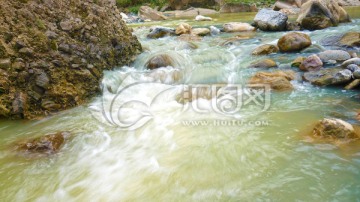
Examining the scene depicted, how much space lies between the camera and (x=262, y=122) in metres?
4.28

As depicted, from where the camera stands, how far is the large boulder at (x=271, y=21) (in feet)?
36.1

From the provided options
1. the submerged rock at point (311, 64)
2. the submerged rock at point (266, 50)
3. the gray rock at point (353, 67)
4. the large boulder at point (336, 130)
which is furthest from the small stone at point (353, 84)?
the submerged rock at point (266, 50)

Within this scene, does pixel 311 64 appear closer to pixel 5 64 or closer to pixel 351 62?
pixel 351 62

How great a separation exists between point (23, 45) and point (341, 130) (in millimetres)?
5073

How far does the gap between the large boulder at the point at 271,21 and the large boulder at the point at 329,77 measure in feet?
18.0

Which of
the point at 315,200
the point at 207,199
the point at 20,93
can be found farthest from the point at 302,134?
the point at 20,93

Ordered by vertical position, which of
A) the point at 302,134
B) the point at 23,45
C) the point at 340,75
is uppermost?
the point at 23,45

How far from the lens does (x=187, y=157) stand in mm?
3549

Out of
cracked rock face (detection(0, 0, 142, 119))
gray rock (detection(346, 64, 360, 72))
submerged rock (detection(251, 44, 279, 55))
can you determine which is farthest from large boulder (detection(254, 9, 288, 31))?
cracked rock face (detection(0, 0, 142, 119))

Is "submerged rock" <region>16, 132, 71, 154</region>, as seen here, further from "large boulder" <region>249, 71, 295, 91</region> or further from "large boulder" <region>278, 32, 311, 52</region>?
"large boulder" <region>278, 32, 311, 52</region>

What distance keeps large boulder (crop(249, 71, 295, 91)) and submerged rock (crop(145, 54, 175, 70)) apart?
209cm

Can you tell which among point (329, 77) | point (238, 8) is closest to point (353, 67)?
point (329, 77)

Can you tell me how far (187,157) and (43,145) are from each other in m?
1.92

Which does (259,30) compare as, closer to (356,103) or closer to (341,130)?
(356,103)
